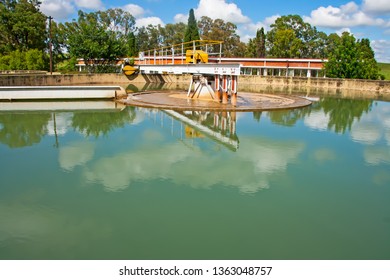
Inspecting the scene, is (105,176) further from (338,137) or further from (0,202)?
(338,137)

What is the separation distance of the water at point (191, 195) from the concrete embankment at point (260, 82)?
15.4 metres

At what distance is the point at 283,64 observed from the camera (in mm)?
41344

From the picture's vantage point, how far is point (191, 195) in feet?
19.9

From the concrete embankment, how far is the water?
1542 cm

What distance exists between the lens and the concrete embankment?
25.1m

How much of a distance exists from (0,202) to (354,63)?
3385 centimetres

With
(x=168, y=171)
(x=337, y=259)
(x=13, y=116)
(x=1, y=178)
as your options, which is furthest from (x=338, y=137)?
(x=13, y=116)

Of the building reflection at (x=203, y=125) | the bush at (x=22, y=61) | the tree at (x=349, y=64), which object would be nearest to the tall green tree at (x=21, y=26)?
the bush at (x=22, y=61)

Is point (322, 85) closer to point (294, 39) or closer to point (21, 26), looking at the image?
point (294, 39)

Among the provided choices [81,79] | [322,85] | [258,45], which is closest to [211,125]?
[81,79]

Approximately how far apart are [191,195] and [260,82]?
31.4 meters

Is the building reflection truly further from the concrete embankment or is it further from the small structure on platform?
the concrete embankment

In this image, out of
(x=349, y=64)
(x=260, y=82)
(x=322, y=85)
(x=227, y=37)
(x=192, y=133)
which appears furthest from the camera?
(x=227, y=37)

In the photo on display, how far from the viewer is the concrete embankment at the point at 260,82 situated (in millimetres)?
25081
